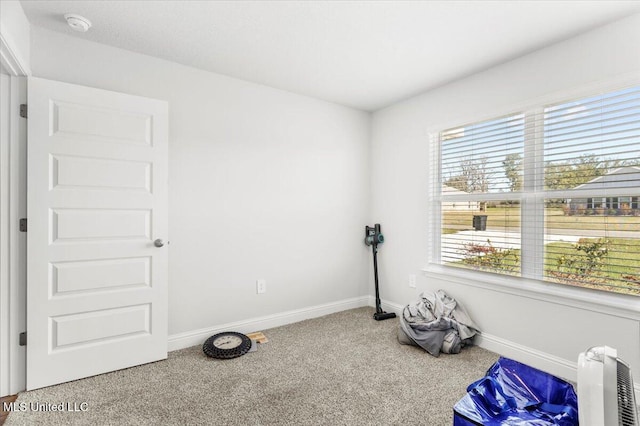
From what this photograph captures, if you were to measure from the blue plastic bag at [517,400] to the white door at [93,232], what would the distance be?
2182 millimetres

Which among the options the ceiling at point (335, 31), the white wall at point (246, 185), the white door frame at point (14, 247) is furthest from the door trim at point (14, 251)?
the ceiling at point (335, 31)

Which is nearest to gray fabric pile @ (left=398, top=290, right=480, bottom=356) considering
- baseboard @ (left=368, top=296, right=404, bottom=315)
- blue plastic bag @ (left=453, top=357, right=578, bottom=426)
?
baseboard @ (left=368, top=296, right=404, bottom=315)

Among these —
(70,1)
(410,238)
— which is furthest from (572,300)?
(70,1)

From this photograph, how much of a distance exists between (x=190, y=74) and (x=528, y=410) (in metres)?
3.16

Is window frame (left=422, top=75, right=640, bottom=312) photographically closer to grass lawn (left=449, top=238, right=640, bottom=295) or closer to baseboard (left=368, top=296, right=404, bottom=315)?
grass lawn (left=449, top=238, right=640, bottom=295)

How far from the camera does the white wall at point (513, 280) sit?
6.60ft

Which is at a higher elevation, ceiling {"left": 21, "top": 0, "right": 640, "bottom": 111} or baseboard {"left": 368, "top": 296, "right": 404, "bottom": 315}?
ceiling {"left": 21, "top": 0, "right": 640, "bottom": 111}

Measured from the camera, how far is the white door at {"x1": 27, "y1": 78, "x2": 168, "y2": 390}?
2.03 meters

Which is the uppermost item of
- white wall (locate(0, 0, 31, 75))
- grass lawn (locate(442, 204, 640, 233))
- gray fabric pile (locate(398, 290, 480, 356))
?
white wall (locate(0, 0, 31, 75))

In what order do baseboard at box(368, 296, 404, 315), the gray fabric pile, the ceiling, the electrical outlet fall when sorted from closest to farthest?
the ceiling → the gray fabric pile → the electrical outlet → baseboard at box(368, 296, 404, 315)

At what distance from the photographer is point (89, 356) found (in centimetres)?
217

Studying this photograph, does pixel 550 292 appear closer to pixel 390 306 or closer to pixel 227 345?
pixel 390 306

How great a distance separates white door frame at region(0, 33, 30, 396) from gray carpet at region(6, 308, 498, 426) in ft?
0.71

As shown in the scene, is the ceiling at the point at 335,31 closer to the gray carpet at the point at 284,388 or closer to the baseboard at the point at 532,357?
the baseboard at the point at 532,357
